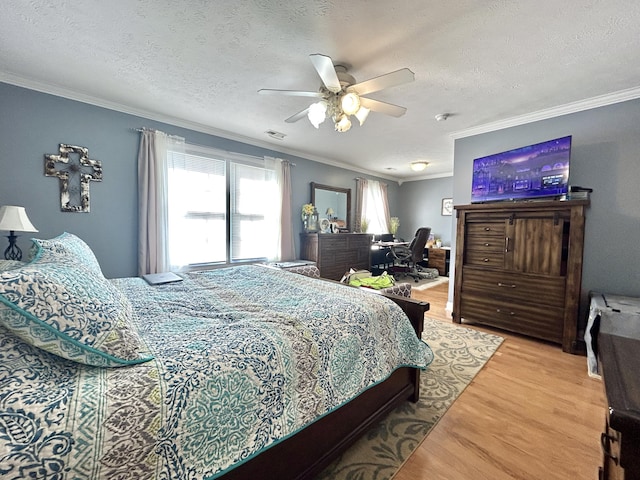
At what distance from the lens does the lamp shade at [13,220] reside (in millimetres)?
2092

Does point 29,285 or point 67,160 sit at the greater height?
point 67,160

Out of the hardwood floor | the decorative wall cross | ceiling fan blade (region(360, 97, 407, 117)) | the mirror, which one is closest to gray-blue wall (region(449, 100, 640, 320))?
the hardwood floor

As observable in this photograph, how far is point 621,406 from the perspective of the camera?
0.52 m

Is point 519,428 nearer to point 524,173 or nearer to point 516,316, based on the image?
point 516,316

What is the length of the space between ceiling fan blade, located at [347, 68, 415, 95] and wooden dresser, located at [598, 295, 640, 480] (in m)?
1.68

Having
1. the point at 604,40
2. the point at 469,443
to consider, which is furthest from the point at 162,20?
the point at 469,443

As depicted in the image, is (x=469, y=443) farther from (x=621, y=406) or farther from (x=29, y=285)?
(x=29, y=285)

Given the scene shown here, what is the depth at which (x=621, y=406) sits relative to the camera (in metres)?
0.52

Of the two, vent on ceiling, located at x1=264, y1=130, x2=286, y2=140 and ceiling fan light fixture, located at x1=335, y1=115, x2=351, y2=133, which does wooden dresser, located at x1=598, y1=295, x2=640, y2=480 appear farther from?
vent on ceiling, located at x1=264, y1=130, x2=286, y2=140

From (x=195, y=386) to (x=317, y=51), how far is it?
218 centimetres

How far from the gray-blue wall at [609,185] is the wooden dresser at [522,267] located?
0.33m

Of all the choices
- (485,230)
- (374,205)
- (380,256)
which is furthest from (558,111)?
(380,256)

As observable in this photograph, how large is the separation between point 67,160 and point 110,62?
1208 mm

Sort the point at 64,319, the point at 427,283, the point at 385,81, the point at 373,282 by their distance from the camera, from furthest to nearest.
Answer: the point at 427,283 < the point at 373,282 < the point at 385,81 < the point at 64,319
